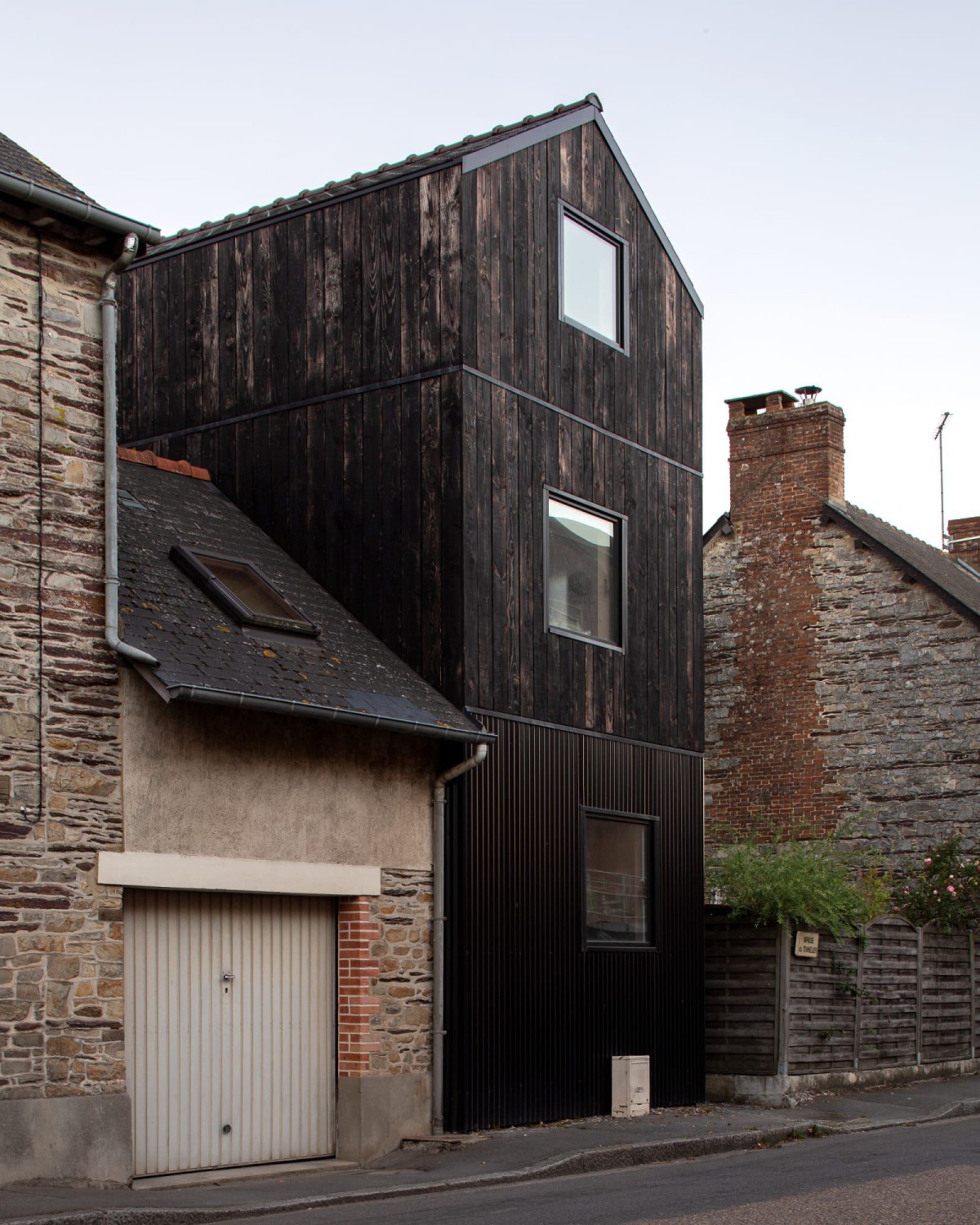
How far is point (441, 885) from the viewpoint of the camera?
13516 millimetres

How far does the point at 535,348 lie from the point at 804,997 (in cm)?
719

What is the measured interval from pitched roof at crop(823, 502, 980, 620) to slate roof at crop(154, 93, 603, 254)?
983 centimetres

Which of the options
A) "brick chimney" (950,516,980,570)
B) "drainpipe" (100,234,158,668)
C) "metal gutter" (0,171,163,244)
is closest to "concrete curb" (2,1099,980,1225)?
"drainpipe" (100,234,158,668)

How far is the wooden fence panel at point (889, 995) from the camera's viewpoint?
18.2 metres

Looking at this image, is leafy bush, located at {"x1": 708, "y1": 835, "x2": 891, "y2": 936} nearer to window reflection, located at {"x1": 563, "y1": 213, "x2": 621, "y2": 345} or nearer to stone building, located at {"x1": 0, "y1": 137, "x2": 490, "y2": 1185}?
stone building, located at {"x1": 0, "y1": 137, "x2": 490, "y2": 1185}

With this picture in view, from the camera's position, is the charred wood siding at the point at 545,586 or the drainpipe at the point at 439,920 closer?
the drainpipe at the point at 439,920

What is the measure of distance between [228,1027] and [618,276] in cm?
827

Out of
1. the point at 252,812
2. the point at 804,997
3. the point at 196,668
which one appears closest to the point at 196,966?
the point at 252,812

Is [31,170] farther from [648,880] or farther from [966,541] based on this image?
[966,541]

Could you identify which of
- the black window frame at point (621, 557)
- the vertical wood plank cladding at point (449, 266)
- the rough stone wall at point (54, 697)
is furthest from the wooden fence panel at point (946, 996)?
the rough stone wall at point (54, 697)

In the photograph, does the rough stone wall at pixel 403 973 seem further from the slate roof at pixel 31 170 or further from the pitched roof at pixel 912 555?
the pitched roof at pixel 912 555

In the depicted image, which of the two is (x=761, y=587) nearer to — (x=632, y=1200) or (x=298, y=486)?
(x=298, y=486)

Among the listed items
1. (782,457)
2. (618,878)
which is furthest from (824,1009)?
(782,457)

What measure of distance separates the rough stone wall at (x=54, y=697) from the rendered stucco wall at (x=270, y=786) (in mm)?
304
